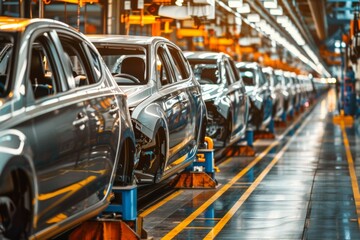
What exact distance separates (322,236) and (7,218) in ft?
14.6

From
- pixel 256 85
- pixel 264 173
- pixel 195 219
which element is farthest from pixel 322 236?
pixel 256 85

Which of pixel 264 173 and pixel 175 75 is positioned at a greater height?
pixel 175 75

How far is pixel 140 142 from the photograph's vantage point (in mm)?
11688

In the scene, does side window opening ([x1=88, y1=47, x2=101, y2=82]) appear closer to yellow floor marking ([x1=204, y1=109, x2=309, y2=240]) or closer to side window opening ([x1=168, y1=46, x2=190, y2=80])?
yellow floor marking ([x1=204, y1=109, x2=309, y2=240])

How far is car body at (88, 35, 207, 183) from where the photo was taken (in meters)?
11.8

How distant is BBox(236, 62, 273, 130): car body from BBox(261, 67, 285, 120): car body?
205 cm

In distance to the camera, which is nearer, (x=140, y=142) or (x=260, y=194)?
(x=140, y=142)

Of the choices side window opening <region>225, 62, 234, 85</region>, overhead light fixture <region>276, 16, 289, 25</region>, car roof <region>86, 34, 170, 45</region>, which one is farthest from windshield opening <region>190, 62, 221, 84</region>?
overhead light fixture <region>276, 16, 289, 25</region>

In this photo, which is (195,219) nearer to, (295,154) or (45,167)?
(45,167)

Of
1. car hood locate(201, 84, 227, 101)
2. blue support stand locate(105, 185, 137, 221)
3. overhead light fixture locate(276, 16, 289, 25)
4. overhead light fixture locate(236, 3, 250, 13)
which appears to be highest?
overhead light fixture locate(236, 3, 250, 13)

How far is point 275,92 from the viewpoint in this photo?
32.5m

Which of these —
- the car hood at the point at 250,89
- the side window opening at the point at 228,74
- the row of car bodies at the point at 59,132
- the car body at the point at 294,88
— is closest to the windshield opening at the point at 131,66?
the row of car bodies at the point at 59,132

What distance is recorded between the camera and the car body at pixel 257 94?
2588 cm

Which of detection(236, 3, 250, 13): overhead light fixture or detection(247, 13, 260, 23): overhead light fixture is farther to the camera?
detection(247, 13, 260, 23): overhead light fixture
